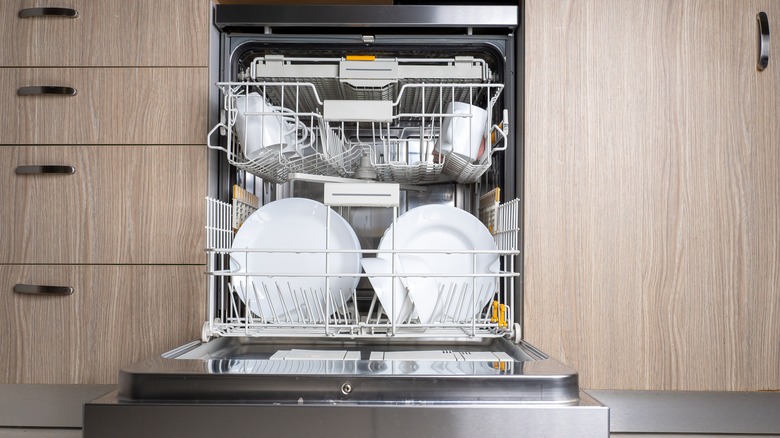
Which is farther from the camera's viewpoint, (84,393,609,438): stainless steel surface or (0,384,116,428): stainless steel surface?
(0,384,116,428): stainless steel surface

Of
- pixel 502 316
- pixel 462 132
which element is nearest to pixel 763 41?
pixel 462 132

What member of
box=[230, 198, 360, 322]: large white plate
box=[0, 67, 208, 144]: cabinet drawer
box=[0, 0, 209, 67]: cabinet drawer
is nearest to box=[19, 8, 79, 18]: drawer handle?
box=[0, 0, 209, 67]: cabinet drawer

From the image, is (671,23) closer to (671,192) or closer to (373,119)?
(671,192)

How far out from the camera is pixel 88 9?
1.14m

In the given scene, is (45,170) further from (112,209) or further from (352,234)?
(352,234)

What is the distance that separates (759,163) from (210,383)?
1024 millimetres

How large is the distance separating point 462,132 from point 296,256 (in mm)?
411

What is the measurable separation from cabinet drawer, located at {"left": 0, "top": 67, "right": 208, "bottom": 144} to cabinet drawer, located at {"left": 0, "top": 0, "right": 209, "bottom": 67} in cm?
2

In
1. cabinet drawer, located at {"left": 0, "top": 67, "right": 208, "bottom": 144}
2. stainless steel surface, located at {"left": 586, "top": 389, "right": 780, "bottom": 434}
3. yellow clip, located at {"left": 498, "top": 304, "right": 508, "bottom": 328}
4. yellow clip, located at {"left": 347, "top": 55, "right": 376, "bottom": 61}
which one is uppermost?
yellow clip, located at {"left": 347, "top": 55, "right": 376, "bottom": 61}

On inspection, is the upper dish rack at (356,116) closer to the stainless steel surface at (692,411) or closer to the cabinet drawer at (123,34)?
the cabinet drawer at (123,34)

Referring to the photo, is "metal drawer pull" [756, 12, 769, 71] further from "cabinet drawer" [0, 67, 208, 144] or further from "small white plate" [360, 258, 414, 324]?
"cabinet drawer" [0, 67, 208, 144]

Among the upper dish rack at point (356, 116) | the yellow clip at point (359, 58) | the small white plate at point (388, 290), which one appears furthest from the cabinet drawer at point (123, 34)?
the small white plate at point (388, 290)

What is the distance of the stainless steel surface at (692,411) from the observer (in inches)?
43.9

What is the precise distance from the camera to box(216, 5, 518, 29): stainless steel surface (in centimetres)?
114
